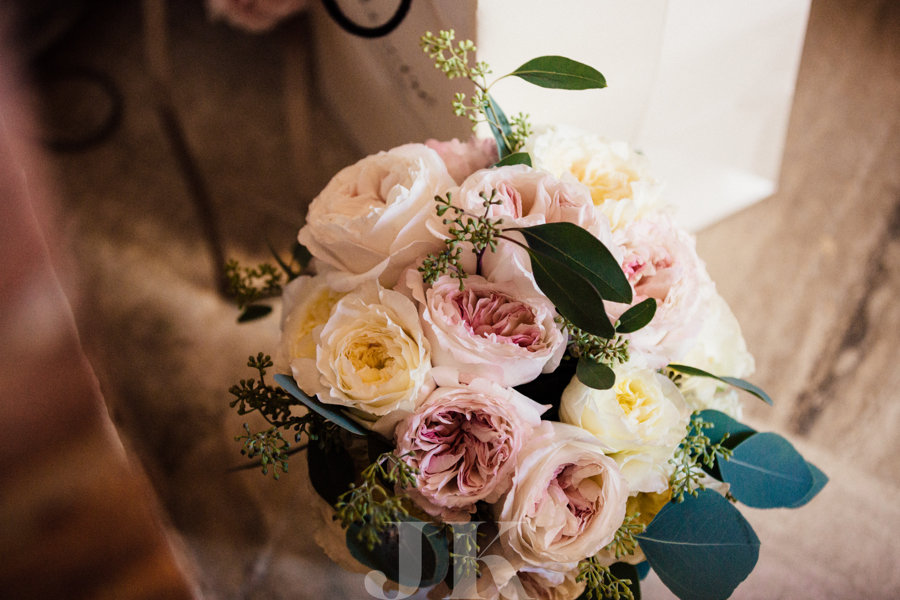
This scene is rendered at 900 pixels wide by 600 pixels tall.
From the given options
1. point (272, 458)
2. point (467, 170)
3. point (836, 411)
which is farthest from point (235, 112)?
point (836, 411)

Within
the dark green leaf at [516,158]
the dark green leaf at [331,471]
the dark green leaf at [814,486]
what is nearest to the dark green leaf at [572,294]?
the dark green leaf at [516,158]

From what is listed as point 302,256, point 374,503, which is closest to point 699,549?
point 374,503

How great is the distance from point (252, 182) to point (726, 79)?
2.60 feet

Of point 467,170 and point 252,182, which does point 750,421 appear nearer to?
point 467,170

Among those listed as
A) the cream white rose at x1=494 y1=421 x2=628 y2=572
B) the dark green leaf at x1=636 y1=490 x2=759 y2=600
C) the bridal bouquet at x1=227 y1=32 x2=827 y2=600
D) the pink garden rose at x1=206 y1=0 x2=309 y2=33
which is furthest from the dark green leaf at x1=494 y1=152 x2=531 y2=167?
the pink garden rose at x1=206 y1=0 x2=309 y2=33

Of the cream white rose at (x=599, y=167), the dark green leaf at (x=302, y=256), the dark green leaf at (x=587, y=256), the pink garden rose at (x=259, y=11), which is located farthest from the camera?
the pink garden rose at (x=259, y=11)

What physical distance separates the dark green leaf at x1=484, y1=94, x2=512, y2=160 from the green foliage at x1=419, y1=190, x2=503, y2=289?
0.12m

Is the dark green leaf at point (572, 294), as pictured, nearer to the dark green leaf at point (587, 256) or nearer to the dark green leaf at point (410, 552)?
the dark green leaf at point (587, 256)

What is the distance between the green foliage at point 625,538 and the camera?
43 cm

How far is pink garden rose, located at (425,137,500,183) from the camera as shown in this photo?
1.66 feet

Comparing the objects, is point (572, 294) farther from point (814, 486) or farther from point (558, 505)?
point (814, 486)

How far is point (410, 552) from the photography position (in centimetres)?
42

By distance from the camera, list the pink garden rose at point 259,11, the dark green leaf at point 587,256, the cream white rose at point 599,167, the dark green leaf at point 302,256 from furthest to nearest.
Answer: the pink garden rose at point 259,11 → the dark green leaf at point 302,256 → the cream white rose at point 599,167 → the dark green leaf at point 587,256

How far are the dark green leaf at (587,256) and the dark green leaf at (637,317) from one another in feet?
0.15
